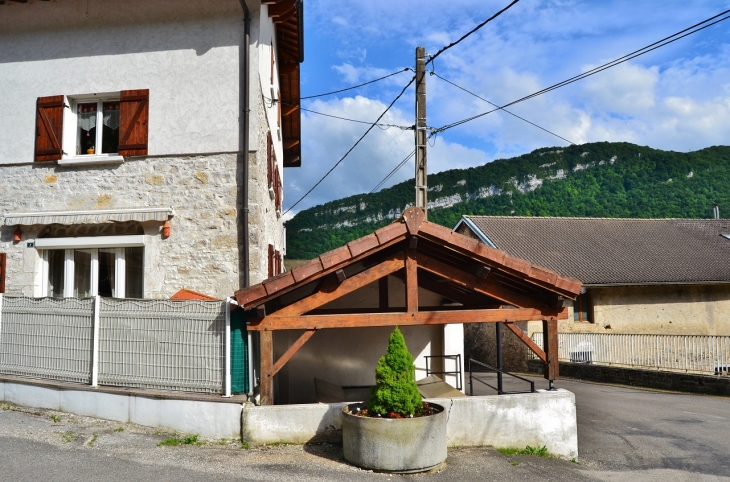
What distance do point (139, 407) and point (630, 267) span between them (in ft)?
74.9

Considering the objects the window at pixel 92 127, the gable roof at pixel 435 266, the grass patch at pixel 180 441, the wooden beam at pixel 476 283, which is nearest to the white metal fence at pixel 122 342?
the grass patch at pixel 180 441

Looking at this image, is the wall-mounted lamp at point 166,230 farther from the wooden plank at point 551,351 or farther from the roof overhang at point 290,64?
the wooden plank at point 551,351

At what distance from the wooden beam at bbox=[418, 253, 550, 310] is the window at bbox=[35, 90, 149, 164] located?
588cm

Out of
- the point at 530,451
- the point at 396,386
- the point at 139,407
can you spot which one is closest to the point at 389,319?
the point at 396,386

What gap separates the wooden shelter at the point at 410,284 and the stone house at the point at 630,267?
51.0 feet

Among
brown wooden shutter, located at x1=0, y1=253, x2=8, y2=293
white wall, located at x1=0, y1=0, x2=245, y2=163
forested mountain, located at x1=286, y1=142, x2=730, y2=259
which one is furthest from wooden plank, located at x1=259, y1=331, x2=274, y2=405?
forested mountain, located at x1=286, y1=142, x2=730, y2=259

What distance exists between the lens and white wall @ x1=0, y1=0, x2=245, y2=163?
36.0ft

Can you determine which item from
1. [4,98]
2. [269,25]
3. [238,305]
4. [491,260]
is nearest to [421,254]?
[491,260]

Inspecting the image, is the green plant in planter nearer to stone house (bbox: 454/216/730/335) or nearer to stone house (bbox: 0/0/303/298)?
stone house (bbox: 0/0/303/298)

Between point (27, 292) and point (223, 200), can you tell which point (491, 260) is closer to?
point (223, 200)

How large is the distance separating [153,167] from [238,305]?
440cm

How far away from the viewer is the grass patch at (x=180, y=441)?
7582 millimetres

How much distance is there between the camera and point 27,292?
36.8ft

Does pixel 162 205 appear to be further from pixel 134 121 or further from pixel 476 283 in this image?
pixel 476 283
